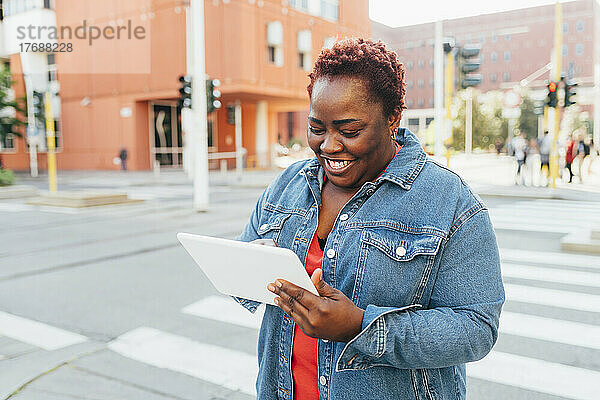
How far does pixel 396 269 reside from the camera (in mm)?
1530

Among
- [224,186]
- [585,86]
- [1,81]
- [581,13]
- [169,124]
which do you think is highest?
[581,13]

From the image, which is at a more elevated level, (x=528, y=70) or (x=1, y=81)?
(x=528, y=70)

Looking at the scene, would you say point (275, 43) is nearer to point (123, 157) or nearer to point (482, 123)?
point (123, 157)

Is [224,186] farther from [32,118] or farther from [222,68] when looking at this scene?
[32,118]

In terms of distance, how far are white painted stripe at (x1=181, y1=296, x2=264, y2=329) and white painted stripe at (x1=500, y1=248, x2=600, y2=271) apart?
4064 mm

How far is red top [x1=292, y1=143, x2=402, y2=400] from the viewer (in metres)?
1.68

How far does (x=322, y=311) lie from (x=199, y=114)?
41.5 feet

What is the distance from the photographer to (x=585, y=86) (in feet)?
287

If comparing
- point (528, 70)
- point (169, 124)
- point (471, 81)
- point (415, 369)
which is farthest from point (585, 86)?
point (415, 369)

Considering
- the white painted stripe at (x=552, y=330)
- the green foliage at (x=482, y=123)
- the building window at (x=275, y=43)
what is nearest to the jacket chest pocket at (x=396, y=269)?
the white painted stripe at (x=552, y=330)

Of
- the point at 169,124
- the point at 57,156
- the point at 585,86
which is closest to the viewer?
the point at 169,124

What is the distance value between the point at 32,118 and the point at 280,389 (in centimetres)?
3396

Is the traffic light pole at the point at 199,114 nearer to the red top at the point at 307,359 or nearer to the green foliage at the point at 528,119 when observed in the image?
the red top at the point at 307,359

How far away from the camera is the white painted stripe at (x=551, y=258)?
7.51 meters
